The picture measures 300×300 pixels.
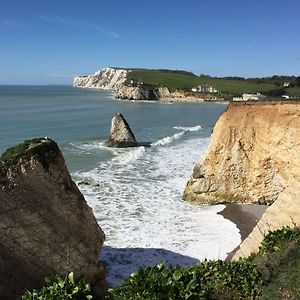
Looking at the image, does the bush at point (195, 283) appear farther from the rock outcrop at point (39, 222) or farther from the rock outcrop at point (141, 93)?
the rock outcrop at point (141, 93)

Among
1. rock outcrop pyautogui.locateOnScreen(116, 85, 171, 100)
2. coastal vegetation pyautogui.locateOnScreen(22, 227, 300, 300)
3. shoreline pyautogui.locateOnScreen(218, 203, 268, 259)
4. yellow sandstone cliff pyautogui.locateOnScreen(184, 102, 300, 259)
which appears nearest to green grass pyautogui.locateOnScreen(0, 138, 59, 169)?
coastal vegetation pyautogui.locateOnScreen(22, 227, 300, 300)

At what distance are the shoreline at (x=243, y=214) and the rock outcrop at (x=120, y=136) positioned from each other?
22269 millimetres

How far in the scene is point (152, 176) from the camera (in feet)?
103

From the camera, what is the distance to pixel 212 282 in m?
9.06

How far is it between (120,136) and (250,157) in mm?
22583

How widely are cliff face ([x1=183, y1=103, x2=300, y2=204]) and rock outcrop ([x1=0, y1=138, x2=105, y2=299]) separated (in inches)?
498

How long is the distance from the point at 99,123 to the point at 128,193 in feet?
142

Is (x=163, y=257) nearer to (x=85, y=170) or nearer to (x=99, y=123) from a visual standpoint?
(x=85, y=170)

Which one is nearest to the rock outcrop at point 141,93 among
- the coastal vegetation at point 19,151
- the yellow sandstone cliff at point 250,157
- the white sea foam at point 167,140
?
the white sea foam at point 167,140

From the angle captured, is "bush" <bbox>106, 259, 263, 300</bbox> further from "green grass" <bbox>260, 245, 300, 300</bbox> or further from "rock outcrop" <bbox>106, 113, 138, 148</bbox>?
"rock outcrop" <bbox>106, 113, 138, 148</bbox>

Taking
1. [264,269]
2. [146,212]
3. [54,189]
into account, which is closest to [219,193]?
[146,212]

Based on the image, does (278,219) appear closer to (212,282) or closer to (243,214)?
(212,282)

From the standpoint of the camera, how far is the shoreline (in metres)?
21.6

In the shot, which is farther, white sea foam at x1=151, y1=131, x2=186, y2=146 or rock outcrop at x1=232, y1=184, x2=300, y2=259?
white sea foam at x1=151, y1=131, x2=186, y2=146
